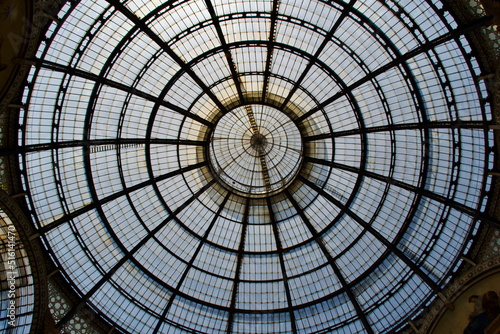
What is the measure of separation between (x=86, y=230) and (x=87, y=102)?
7937mm

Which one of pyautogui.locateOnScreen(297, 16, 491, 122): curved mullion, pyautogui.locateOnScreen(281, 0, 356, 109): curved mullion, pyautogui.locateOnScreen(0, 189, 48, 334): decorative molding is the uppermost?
pyautogui.locateOnScreen(281, 0, 356, 109): curved mullion

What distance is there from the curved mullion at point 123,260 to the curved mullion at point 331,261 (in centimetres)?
670

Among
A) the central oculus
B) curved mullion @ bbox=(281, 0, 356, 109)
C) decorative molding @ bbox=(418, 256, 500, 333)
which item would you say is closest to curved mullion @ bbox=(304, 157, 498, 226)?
the central oculus

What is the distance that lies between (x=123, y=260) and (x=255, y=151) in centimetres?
1216

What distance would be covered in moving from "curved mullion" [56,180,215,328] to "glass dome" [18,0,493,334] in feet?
0.49

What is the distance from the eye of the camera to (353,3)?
1783 centimetres

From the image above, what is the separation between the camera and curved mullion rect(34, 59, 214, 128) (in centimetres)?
1662

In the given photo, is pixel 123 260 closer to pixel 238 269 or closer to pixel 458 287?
pixel 238 269

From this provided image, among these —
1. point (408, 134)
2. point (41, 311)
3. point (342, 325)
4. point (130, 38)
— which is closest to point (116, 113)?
point (130, 38)

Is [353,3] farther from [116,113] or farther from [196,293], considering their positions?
[196,293]

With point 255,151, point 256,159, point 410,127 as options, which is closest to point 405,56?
point 410,127

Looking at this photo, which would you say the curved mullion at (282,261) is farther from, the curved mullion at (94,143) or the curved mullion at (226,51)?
the curved mullion at (226,51)

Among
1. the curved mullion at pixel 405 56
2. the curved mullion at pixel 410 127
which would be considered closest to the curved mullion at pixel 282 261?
the curved mullion at pixel 410 127

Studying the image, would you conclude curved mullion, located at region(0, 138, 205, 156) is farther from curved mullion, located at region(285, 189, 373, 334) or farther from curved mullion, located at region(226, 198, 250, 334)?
curved mullion, located at region(285, 189, 373, 334)
